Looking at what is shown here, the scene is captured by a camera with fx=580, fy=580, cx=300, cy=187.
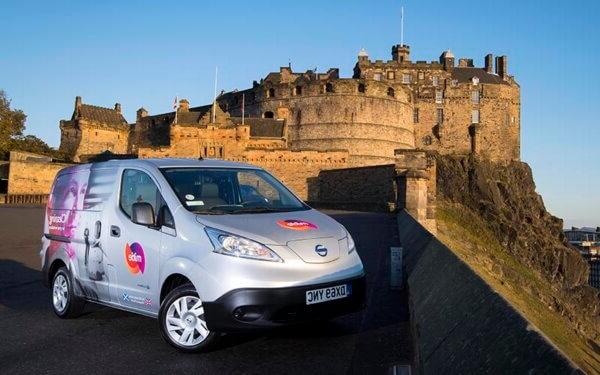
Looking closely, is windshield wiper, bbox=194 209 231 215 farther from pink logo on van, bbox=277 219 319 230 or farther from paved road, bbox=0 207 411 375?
paved road, bbox=0 207 411 375

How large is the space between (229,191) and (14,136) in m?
59.1

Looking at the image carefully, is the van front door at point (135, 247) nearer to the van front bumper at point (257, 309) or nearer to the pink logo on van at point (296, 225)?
the van front bumper at point (257, 309)

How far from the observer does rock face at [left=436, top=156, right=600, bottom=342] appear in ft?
121

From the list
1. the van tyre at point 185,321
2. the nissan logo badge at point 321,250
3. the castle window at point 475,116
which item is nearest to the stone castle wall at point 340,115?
the castle window at point 475,116

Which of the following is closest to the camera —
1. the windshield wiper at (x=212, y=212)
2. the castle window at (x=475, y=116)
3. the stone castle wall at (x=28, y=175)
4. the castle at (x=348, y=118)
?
the windshield wiper at (x=212, y=212)

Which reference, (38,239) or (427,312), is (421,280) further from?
(38,239)

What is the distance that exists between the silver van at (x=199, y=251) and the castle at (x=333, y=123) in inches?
1025

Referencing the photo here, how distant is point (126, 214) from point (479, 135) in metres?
68.4

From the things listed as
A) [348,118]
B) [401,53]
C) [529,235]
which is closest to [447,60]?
[401,53]

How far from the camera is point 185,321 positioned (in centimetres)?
488

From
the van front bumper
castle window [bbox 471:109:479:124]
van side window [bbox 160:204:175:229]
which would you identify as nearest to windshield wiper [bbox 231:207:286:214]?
van side window [bbox 160:204:175:229]

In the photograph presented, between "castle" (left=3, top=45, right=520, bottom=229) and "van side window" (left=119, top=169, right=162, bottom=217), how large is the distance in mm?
26292

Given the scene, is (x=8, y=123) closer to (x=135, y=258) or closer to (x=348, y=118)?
(x=348, y=118)

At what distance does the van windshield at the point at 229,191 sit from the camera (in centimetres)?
539
